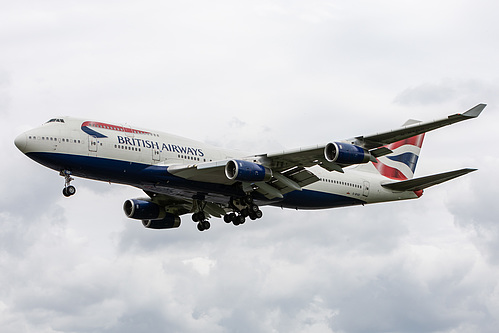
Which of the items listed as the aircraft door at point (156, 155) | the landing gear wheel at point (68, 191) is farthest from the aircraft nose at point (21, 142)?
the aircraft door at point (156, 155)

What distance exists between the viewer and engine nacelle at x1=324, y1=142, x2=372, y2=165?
46.8m

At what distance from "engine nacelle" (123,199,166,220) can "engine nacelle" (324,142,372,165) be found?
17579 millimetres

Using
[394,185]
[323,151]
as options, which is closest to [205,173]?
[323,151]

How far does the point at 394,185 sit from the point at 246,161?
14.5m

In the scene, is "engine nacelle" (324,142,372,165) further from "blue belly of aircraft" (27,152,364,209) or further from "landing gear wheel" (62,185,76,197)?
"landing gear wheel" (62,185,76,197)

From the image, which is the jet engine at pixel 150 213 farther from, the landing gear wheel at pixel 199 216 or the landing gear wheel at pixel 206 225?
the landing gear wheel at pixel 206 225

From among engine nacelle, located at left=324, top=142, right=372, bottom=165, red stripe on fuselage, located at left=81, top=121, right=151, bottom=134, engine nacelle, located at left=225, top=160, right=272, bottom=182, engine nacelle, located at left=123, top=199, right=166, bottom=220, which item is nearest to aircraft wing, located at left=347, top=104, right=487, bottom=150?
engine nacelle, located at left=324, top=142, right=372, bottom=165

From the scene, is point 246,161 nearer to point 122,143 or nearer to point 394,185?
point 122,143

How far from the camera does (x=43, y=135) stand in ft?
156

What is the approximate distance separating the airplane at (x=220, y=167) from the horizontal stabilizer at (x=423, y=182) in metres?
0.08

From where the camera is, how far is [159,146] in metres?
50.5

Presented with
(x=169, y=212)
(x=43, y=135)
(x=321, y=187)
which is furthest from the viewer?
(x=169, y=212)

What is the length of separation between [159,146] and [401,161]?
22.2 m

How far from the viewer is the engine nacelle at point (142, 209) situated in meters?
59.4
